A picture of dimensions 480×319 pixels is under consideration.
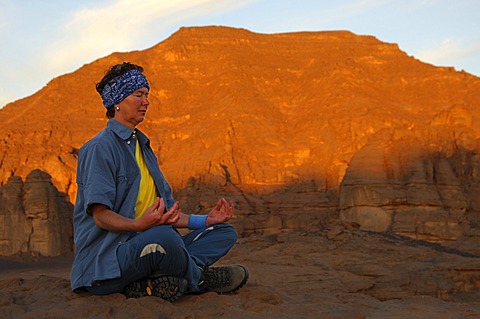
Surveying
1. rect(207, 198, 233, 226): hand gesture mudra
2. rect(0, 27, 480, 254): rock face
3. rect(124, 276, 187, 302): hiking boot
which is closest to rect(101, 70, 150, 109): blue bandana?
rect(207, 198, 233, 226): hand gesture mudra

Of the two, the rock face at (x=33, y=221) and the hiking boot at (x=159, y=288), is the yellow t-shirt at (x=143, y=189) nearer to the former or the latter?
the hiking boot at (x=159, y=288)

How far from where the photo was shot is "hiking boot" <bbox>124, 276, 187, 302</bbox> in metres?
5.12

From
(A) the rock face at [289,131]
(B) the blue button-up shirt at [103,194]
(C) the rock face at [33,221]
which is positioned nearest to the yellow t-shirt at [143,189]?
(B) the blue button-up shirt at [103,194]

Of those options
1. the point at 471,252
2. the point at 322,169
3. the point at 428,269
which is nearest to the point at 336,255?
the point at 428,269

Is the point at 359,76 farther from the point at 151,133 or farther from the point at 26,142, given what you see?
the point at 26,142

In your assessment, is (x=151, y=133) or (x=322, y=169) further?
(x=151, y=133)

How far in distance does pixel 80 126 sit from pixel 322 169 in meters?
16.4

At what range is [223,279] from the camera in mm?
5656

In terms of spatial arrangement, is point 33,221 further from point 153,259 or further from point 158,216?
point 158,216

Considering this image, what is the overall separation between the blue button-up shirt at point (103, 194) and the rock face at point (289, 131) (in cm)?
2508

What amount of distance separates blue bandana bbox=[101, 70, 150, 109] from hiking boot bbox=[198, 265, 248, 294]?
1.46m

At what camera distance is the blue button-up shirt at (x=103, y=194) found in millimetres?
4980

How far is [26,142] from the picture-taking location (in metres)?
45.6

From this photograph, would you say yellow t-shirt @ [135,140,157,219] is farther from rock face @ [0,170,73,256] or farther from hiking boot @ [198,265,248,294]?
rock face @ [0,170,73,256]
